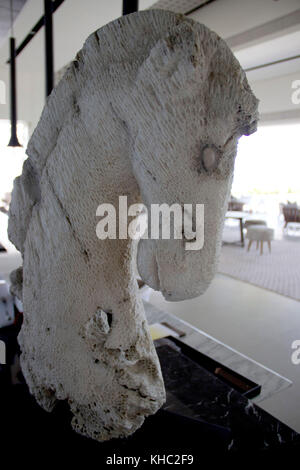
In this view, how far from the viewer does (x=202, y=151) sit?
59cm

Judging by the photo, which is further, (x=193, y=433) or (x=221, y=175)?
(x=193, y=433)

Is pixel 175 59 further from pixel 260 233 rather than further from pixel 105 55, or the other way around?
pixel 260 233

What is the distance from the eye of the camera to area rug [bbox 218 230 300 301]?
173 inches

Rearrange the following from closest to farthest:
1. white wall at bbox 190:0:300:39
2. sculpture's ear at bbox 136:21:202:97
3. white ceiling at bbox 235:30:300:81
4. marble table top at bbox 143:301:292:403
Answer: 1. sculpture's ear at bbox 136:21:202:97
2. marble table top at bbox 143:301:292:403
3. white wall at bbox 190:0:300:39
4. white ceiling at bbox 235:30:300:81

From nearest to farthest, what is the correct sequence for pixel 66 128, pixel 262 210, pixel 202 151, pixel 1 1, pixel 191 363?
pixel 202 151, pixel 66 128, pixel 191 363, pixel 1 1, pixel 262 210

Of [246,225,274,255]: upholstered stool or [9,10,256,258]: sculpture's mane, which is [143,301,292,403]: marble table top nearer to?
[9,10,256,258]: sculpture's mane

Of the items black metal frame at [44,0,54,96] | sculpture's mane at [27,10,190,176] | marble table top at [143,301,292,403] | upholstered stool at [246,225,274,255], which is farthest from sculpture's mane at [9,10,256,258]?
upholstered stool at [246,225,274,255]

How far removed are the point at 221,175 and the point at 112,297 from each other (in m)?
0.34

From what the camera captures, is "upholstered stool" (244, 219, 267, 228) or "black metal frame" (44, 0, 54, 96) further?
"upholstered stool" (244, 219, 267, 228)

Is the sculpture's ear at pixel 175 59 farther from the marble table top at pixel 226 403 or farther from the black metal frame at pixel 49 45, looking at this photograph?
the marble table top at pixel 226 403

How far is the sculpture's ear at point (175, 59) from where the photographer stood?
1.77ft
